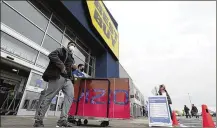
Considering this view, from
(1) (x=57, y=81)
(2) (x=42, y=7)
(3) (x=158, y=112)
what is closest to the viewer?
(1) (x=57, y=81)

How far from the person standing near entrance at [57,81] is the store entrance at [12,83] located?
215 inches

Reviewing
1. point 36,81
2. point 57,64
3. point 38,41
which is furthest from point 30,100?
point 57,64

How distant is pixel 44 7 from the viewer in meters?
8.77

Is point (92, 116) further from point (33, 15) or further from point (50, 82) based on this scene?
point (33, 15)

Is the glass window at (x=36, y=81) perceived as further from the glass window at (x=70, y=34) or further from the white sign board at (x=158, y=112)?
the white sign board at (x=158, y=112)

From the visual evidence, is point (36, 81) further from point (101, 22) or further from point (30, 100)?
point (101, 22)

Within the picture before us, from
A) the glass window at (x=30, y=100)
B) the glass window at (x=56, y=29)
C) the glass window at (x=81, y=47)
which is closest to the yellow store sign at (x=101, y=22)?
the glass window at (x=81, y=47)

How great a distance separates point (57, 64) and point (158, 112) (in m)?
3.89

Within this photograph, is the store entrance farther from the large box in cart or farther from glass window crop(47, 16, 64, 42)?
the large box in cart

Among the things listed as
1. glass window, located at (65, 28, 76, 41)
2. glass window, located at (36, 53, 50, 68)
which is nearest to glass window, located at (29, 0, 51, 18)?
glass window, located at (65, 28, 76, 41)

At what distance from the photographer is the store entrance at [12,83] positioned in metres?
7.27

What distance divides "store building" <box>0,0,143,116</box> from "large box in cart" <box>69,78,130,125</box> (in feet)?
11.0

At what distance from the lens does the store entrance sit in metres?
7.27

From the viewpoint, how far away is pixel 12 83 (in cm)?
988
